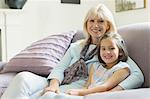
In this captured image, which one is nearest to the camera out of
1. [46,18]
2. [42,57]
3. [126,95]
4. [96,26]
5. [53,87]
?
[126,95]

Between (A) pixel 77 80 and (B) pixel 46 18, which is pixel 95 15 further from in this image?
(B) pixel 46 18

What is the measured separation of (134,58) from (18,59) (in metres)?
0.80

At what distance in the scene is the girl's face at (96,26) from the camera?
1875 millimetres

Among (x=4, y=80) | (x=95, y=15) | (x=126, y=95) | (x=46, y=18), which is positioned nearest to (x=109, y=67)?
(x=95, y=15)

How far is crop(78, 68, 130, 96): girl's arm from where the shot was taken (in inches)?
65.0

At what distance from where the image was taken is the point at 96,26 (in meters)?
1.87

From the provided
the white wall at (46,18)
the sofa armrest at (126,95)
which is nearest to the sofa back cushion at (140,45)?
the sofa armrest at (126,95)

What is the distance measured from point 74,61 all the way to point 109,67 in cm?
25

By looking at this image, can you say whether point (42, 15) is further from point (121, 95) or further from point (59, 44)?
point (121, 95)

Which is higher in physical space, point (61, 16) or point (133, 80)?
point (61, 16)

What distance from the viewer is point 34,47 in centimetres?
222

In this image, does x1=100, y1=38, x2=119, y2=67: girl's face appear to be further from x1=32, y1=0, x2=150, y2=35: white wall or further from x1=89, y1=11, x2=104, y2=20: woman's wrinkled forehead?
x1=32, y1=0, x2=150, y2=35: white wall

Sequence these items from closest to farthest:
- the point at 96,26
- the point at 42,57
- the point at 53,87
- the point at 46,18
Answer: the point at 53,87, the point at 96,26, the point at 42,57, the point at 46,18

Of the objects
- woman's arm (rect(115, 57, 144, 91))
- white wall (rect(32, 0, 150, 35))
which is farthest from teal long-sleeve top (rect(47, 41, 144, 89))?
white wall (rect(32, 0, 150, 35))
